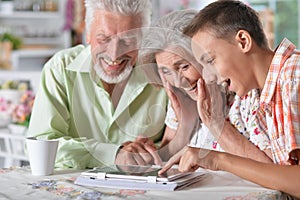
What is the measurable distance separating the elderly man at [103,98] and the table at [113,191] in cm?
18

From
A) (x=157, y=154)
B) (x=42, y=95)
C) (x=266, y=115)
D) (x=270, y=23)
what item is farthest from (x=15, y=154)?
(x=270, y=23)

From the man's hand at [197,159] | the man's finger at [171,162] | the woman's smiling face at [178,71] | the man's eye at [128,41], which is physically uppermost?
the man's eye at [128,41]

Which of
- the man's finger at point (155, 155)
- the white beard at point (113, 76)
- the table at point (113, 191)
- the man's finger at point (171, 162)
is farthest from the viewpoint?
the white beard at point (113, 76)

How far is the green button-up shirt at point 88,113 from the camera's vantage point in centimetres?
163

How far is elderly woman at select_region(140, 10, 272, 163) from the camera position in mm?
1472

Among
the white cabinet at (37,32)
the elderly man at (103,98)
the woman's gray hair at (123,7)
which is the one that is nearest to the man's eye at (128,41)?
the elderly man at (103,98)

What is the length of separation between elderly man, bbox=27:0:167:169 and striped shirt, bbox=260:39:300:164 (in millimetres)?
319

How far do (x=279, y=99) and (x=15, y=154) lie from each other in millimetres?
1468

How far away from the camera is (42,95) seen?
5.79 ft

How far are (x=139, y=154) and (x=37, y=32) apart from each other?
19.0 feet

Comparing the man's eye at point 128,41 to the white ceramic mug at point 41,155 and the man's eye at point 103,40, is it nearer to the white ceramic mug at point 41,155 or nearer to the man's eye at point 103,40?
the man's eye at point 103,40

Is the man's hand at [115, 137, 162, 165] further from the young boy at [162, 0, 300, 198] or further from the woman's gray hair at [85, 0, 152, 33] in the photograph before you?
the woman's gray hair at [85, 0, 152, 33]

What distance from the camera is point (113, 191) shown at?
1.31 m

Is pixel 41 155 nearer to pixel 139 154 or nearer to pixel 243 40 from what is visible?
pixel 139 154
